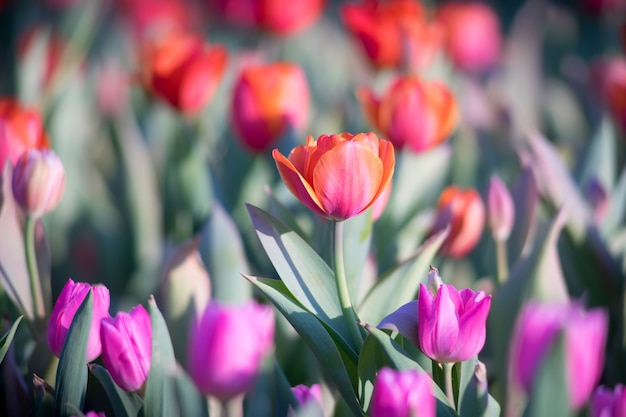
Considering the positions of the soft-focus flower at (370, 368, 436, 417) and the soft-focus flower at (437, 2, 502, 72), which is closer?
the soft-focus flower at (370, 368, 436, 417)

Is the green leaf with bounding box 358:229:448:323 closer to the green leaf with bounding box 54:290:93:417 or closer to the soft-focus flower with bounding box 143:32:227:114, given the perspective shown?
the green leaf with bounding box 54:290:93:417

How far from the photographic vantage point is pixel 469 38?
137 centimetres

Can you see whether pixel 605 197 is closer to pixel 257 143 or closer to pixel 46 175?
pixel 257 143

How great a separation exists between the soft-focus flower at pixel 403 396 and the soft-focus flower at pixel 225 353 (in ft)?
0.31

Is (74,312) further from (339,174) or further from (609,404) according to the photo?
(609,404)

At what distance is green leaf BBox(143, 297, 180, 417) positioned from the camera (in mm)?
472

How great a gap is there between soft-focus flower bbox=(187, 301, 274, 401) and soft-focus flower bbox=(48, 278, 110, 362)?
0.08 metres

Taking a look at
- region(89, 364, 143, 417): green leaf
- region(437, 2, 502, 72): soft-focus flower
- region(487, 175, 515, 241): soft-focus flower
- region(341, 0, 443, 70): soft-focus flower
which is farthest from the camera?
region(437, 2, 502, 72): soft-focus flower

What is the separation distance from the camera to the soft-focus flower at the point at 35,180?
0.57m

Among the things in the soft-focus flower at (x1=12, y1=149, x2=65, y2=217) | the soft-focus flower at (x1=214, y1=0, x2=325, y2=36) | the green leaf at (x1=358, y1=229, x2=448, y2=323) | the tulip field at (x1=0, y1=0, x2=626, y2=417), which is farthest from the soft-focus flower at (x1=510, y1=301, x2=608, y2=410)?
the soft-focus flower at (x1=214, y1=0, x2=325, y2=36)

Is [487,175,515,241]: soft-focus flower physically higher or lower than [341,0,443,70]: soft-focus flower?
lower

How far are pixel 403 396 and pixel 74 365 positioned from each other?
228 mm

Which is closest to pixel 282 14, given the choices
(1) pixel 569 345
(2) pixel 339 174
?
(2) pixel 339 174

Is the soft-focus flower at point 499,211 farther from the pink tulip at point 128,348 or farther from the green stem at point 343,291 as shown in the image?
the pink tulip at point 128,348
